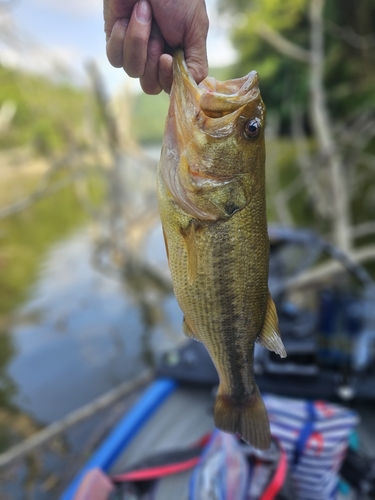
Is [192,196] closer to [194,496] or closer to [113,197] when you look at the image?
[194,496]

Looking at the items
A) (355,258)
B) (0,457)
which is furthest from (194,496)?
(355,258)

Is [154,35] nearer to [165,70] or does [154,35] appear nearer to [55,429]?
[165,70]

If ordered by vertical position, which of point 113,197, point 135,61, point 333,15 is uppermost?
point 333,15

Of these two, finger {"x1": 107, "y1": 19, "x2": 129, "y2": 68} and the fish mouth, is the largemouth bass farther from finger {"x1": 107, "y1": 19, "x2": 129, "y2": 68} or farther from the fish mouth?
finger {"x1": 107, "y1": 19, "x2": 129, "y2": 68}

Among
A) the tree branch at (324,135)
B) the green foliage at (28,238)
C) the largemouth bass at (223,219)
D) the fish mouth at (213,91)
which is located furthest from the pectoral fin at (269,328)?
the green foliage at (28,238)

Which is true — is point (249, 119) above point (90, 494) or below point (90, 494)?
above

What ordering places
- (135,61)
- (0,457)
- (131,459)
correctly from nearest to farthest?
(135,61)
(131,459)
(0,457)
